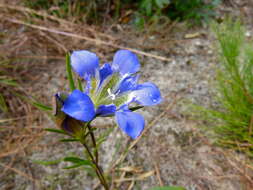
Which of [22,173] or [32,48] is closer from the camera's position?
[22,173]

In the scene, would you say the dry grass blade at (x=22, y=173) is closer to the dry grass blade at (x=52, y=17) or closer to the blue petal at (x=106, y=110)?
the blue petal at (x=106, y=110)

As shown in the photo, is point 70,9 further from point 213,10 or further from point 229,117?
point 229,117

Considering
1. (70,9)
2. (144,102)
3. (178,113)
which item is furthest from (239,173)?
(70,9)

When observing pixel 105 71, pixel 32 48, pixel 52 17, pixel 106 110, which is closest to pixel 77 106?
pixel 106 110

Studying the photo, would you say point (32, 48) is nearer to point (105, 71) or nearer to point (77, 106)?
point (105, 71)

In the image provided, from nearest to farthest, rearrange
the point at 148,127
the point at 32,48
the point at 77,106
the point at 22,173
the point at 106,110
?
the point at 77,106
the point at 106,110
the point at 22,173
the point at 148,127
the point at 32,48

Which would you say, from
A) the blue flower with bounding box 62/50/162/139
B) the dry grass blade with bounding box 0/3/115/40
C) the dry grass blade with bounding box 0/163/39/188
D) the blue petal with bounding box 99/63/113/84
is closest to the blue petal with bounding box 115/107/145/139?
the blue flower with bounding box 62/50/162/139

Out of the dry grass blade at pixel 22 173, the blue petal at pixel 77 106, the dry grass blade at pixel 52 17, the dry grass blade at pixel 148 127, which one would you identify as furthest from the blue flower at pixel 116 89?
the dry grass blade at pixel 52 17
